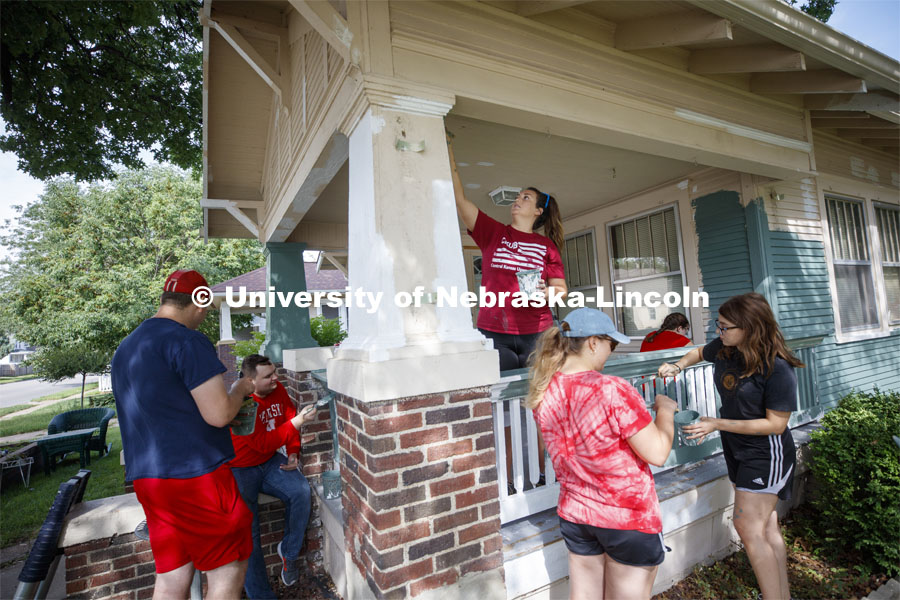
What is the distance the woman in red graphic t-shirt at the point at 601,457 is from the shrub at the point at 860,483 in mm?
2462

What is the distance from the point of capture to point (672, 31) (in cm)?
308

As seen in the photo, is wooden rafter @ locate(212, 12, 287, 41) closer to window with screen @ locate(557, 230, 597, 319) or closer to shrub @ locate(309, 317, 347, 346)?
window with screen @ locate(557, 230, 597, 319)

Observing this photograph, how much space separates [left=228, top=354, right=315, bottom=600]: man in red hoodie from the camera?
3250 mm

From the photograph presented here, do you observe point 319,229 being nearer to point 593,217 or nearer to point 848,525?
point 593,217

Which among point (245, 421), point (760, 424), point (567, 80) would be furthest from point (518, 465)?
point (245, 421)

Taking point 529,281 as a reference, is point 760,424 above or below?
below

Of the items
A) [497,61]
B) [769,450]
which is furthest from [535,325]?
[497,61]

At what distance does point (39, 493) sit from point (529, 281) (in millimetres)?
8950

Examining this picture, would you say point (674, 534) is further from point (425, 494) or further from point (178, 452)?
point (178, 452)

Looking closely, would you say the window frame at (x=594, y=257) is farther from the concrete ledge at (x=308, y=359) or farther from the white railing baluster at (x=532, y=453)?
the white railing baluster at (x=532, y=453)

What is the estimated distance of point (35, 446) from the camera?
769 centimetres

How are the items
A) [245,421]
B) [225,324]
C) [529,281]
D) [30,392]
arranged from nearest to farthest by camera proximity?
[529,281], [245,421], [225,324], [30,392]

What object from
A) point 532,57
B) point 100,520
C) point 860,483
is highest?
point 532,57

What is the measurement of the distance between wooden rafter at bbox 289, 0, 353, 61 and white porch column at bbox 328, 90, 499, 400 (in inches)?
14.2
